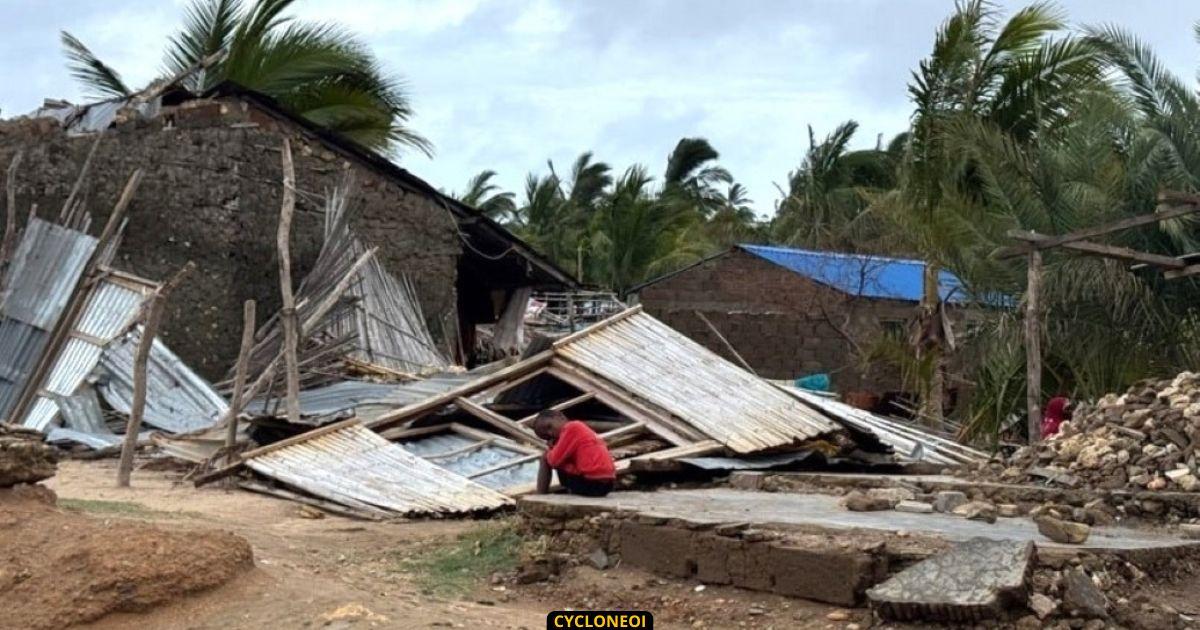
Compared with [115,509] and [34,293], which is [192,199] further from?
[115,509]

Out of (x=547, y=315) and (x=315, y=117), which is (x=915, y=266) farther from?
(x=315, y=117)

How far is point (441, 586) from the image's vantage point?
25.6 ft

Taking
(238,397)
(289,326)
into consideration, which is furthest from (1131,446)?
(289,326)

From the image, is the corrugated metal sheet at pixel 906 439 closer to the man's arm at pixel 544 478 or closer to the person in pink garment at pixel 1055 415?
the person in pink garment at pixel 1055 415

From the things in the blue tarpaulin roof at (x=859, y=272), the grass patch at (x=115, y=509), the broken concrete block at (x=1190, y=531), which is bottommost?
the grass patch at (x=115, y=509)

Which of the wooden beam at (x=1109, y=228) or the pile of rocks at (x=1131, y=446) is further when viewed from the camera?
the wooden beam at (x=1109, y=228)

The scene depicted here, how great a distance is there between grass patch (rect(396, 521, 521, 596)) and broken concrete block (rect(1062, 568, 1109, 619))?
3187 mm

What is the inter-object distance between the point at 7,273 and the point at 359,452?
20.9 feet

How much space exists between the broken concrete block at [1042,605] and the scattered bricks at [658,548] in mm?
2056

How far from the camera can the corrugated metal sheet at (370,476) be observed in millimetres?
10297

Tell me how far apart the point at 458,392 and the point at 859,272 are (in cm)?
1366

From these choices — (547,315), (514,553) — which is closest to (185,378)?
(514,553)

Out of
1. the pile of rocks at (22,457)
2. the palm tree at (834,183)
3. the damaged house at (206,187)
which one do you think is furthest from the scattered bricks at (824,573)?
the palm tree at (834,183)

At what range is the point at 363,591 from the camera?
7016mm
